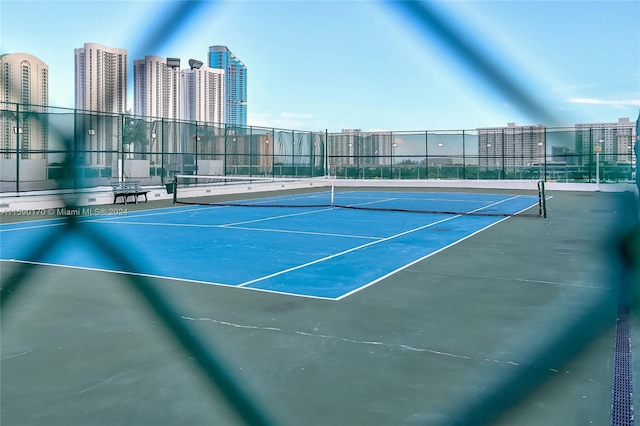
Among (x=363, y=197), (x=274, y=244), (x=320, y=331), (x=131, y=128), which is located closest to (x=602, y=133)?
(x=131, y=128)

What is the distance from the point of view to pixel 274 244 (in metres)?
11.0

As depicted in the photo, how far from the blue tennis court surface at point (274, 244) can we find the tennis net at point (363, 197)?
1.10m

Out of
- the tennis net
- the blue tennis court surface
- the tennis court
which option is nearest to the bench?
the tennis net

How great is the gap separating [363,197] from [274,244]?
48.9 feet

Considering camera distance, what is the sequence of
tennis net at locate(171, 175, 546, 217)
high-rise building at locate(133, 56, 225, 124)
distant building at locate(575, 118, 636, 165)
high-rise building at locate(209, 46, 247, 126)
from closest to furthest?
distant building at locate(575, 118, 636, 165) → high-rise building at locate(133, 56, 225, 124) → high-rise building at locate(209, 46, 247, 126) → tennis net at locate(171, 175, 546, 217)

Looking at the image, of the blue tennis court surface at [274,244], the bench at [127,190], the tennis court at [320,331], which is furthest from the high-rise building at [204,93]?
the bench at [127,190]

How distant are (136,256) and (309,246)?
295 cm

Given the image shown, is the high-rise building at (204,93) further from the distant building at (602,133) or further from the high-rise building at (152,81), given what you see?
the distant building at (602,133)

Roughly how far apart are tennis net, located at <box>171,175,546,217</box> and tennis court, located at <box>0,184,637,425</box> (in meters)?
6.69

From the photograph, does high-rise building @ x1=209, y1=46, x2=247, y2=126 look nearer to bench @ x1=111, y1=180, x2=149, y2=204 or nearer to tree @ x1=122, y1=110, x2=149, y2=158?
tree @ x1=122, y1=110, x2=149, y2=158

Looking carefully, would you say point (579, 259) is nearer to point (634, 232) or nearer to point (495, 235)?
point (495, 235)

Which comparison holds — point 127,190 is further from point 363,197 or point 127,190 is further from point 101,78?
point 101,78

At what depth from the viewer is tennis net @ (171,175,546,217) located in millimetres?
19516

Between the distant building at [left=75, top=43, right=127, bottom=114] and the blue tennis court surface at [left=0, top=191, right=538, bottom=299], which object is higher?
the distant building at [left=75, top=43, right=127, bottom=114]
